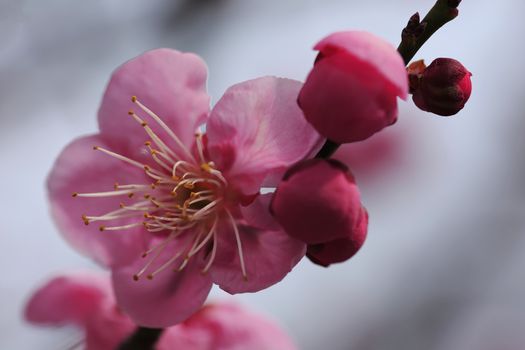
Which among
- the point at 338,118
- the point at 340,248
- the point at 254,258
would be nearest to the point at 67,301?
the point at 254,258

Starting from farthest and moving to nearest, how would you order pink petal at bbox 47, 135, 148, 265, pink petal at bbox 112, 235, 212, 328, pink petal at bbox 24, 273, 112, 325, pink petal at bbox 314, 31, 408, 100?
pink petal at bbox 24, 273, 112, 325 < pink petal at bbox 47, 135, 148, 265 < pink petal at bbox 112, 235, 212, 328 < pink petal at bbox 314, 31, 408, 100

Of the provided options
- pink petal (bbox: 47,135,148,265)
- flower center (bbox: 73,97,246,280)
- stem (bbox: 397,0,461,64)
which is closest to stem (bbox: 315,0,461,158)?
stem (bbox: 397,0,461,64)

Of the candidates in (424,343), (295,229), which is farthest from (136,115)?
(424,343)

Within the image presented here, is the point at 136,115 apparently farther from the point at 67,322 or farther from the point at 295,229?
the point at 67,322

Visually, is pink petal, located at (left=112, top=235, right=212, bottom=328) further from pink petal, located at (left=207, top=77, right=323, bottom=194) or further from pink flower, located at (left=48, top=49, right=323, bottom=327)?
pink petal, located at (left=207, top=77, right=323, bottom=194)

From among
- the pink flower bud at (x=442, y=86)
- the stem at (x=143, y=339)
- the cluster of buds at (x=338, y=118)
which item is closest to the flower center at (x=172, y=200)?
the stem at (x=143, y=339)

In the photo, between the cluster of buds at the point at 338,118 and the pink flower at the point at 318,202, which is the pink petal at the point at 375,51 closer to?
the cluster of buds at the point at 338,118

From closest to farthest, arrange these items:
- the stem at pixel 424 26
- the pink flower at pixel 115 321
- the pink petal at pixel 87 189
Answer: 1. the stem at pixel 424 26
2. the pink petal at pixel 87 189
3. the pink flower at pixel 115 321
